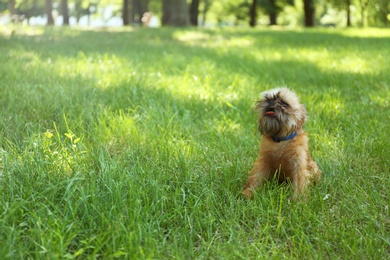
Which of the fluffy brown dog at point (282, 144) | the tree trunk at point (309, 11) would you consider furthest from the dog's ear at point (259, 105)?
the tree trunk at point (309, 11)

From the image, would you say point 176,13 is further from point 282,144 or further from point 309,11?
point 282,144

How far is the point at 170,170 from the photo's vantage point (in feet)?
11.0

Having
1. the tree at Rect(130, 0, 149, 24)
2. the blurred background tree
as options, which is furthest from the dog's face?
the tree at Rect(130, 0, 149, 24)

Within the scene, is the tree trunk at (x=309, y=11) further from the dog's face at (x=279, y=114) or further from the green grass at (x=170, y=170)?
the dog's face at (x=279, y=114)

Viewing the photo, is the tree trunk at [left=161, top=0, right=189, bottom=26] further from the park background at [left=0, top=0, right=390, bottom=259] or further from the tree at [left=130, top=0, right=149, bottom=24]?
the tree at [left=130, top=0, right=149, bottom=24]

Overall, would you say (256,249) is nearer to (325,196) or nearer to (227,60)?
(325,196)

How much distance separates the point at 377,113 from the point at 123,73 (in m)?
3.61

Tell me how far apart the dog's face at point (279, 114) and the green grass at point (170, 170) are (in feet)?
1.39

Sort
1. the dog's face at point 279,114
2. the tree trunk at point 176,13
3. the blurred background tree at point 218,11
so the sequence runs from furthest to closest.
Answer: the blurred background tree at point 218,11 → the tree trunk at point 176,13 → the dog's face at point 279,114

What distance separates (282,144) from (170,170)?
856 millimetres

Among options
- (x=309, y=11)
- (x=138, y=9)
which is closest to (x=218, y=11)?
(x=138, y=9)

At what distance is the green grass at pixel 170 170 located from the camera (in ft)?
7.80

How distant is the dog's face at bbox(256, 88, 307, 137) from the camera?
10.5 feet

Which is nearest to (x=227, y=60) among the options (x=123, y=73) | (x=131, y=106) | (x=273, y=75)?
(x=273, y=75)
